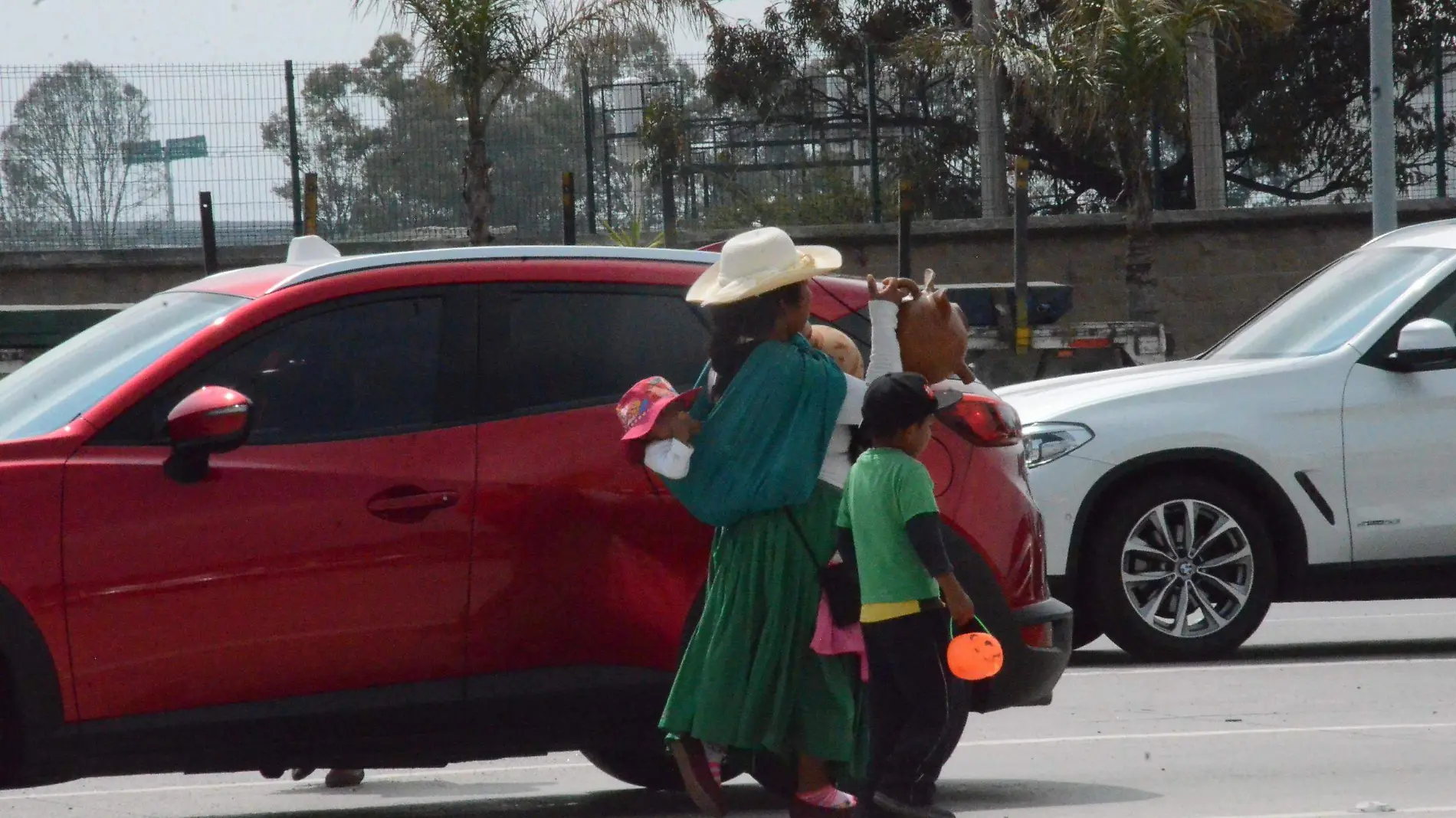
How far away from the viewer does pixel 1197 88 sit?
21.8 m

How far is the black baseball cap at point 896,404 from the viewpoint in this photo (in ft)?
16.3

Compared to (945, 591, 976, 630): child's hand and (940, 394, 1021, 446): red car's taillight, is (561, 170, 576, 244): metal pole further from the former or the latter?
(945, 591, 976, 630): child's hand

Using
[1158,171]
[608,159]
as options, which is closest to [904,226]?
[608,159]

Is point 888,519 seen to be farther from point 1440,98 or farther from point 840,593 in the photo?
point 1440,98

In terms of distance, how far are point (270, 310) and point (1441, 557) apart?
5.38 meters

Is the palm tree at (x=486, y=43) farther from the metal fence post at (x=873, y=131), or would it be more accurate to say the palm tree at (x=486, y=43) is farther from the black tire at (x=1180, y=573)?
the black tire at (x=1180, y=573)

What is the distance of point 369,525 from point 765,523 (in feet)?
3.34

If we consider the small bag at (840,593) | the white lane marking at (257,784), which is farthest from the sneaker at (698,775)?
the white lane marking at (257,784)

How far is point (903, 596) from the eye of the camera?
199 inches

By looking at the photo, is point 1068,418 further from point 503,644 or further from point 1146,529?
point 503,644

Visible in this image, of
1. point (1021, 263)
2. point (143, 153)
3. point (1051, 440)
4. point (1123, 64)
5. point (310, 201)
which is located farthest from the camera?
point (1123, 64)

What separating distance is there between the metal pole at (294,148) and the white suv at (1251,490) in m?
10.9

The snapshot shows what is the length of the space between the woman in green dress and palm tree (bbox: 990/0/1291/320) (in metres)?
15.0

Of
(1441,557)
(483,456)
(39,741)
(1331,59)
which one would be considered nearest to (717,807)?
(483,456)
